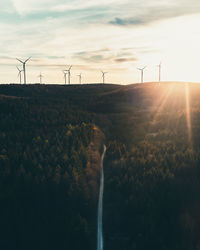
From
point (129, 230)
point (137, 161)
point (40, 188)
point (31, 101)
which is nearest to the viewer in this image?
point (129, 230)

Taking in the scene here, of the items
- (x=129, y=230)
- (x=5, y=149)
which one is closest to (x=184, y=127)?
(x=129, y=230)

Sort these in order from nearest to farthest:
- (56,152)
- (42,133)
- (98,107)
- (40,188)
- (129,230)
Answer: (129,230), (40,188), (56,152), (42,133), (98,107)

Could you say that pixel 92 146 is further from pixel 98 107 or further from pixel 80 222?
pixel 98 107

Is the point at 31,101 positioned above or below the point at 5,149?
above

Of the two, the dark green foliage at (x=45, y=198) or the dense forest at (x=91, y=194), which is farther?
the dark green foliage at (x=45, y=198)

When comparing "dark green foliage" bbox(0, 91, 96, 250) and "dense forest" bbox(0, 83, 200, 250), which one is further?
"dark green foliage" bbox(0, 91, 96, 250)

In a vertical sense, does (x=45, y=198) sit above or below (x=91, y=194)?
above

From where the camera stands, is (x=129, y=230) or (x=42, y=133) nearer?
(x=129, y=230)

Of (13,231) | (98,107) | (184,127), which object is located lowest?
(13,231)

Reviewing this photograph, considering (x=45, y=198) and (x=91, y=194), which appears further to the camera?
(x=91, y=194)
